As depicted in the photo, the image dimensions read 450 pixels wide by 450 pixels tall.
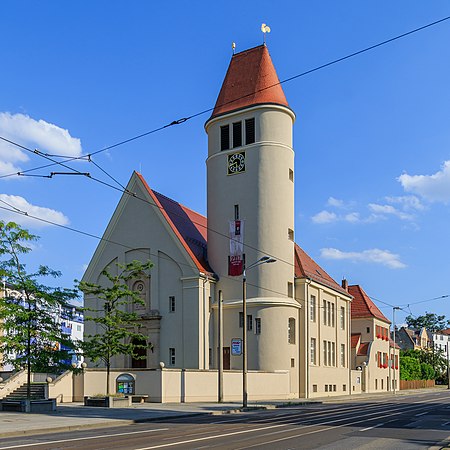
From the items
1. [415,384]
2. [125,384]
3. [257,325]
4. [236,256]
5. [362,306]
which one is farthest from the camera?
[415,384]

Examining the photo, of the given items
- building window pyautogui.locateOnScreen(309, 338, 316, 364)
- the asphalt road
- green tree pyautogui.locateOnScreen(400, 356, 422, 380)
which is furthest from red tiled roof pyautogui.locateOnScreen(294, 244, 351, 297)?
green tree pyautogui.locateOnScreen(400, 356, 422, 380)

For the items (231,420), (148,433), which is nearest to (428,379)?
(231,420)

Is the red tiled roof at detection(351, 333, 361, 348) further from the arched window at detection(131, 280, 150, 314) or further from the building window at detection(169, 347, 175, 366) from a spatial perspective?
the arched window at detection(131, 280, 150, 314)

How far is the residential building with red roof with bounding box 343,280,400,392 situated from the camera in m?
71.0

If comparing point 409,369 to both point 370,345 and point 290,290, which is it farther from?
point 290,290

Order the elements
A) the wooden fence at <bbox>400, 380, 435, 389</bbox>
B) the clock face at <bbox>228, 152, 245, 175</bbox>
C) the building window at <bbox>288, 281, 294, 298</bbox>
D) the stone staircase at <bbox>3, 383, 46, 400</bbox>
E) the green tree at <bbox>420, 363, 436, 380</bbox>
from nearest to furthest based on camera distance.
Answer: the stone staircase at <bbox>3, 383, 46, 400</bbox>, the clock face at <bbox>228, 152, 245, 175</bbox>, the building window at <bbox>288, 281, 294, 298</bbox>, the wooden fence at <bbox>400, 380, 435, 389</bbox>, the green tree at <bbox>420, 363, 436, 380</bbox>

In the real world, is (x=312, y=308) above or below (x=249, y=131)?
below

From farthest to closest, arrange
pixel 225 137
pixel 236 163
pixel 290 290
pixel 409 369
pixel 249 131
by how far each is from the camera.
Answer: pixel 409 369 < pixel 225 137 < pixel 290 290 < pixel 236 163 < pixel 249 131

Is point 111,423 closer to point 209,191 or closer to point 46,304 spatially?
point 46,304

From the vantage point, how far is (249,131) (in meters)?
49.2

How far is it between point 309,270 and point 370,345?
21.0 meters

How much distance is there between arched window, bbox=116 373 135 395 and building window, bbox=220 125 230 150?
67.8ft

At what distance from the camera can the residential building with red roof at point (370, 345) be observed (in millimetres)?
71000

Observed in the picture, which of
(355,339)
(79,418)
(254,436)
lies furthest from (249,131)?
(254,436)
